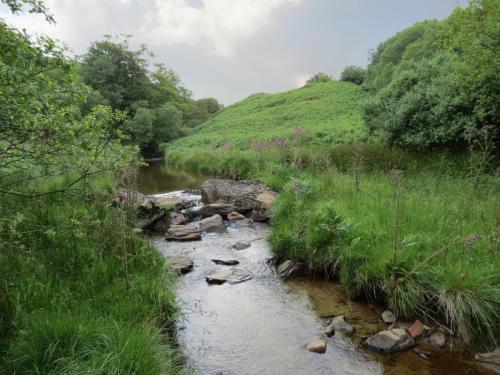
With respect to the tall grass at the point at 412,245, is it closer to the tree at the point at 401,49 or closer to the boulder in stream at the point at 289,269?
the boulder in stream at the point at 289,269

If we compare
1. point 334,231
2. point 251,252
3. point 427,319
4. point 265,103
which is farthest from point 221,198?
point 265,103

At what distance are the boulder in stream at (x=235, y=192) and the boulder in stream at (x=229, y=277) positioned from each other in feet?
14.9

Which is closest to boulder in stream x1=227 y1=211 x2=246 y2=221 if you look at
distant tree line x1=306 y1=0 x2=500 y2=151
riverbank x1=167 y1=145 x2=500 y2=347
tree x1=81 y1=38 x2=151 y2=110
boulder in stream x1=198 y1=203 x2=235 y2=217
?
boulder in stream x1=198 y1=203 x2=235 y2=217

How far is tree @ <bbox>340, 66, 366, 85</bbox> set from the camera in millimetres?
48578

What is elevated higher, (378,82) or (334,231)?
(378,82)

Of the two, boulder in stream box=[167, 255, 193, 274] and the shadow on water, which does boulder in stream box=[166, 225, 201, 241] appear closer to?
boulder in stream box=[167, 255, 193, 274]

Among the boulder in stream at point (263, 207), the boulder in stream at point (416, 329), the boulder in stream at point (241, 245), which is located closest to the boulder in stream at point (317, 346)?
the boulder in stream at point (416, 329)

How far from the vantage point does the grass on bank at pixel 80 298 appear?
10.0 feet

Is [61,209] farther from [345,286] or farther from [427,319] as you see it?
[427,319]

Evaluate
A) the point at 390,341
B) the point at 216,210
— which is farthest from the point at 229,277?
the point at 216,210

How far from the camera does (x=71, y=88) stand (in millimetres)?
3971

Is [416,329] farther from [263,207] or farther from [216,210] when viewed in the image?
[216,210]

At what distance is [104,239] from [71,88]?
2.37 metres

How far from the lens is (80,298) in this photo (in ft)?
13.6
